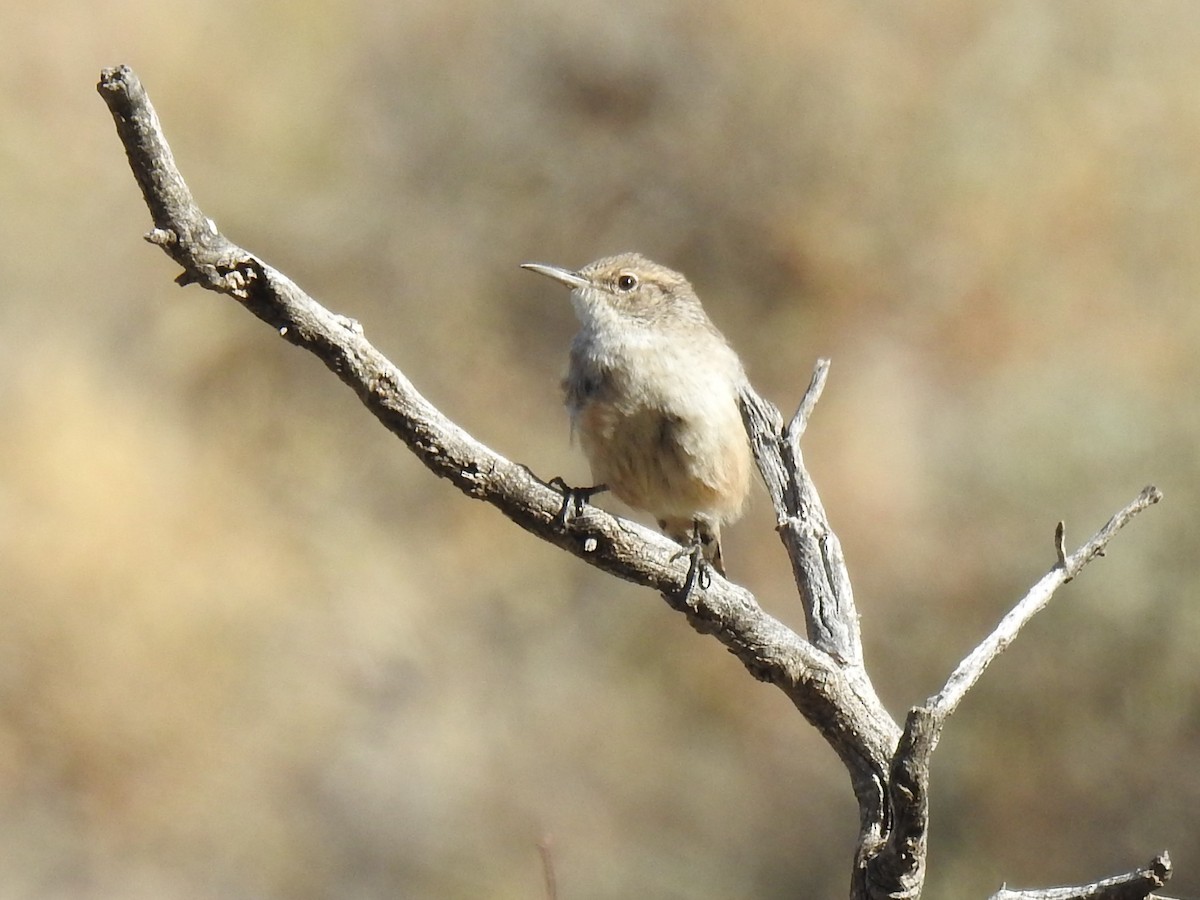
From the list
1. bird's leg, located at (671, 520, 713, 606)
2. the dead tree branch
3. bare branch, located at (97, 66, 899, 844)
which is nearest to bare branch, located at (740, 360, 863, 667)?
the dead tree branch

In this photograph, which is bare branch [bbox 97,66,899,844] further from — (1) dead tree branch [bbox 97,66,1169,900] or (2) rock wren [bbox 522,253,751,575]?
(2) rock wren [bbox 522,253,751,575]

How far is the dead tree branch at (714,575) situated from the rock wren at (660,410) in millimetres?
237

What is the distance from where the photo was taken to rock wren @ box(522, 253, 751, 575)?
414 cm

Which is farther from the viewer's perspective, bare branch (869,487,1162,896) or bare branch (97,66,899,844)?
bare branch (869,487,1162,896)

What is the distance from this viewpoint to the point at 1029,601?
3.49m

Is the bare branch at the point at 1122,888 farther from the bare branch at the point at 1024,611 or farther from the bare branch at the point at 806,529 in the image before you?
the bare branch at the point at 806,529

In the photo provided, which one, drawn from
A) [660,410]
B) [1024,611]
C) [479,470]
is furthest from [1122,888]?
[660,410]

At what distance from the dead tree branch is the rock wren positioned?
0.24 meters

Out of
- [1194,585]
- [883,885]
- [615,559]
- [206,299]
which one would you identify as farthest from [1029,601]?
[206,299]

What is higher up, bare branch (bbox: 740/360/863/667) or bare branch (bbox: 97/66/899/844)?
bare branch (bbox: 740/360/863/667)

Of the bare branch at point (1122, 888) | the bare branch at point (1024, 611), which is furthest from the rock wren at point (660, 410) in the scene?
the bare branch at point (1122, 888)

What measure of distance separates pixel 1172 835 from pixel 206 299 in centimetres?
710

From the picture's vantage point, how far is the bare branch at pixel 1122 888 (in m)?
2.80

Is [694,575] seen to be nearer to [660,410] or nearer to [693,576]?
[693,576]
